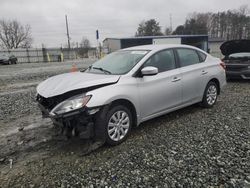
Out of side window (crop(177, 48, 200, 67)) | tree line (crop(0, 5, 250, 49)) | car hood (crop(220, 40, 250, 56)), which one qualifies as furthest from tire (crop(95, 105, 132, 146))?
tree line (crop(0, 5, 250, 49))

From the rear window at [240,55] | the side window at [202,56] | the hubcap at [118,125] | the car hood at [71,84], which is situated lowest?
the hubcap at [118,125]

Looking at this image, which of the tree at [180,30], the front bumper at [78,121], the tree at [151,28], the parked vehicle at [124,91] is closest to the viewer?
the front bumper at [78,121]

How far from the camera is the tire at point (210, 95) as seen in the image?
570cm

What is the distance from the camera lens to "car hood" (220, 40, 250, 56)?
9.67m

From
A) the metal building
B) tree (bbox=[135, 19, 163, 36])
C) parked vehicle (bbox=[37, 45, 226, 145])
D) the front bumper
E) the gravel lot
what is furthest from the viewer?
A: tree (bbox=[135, 19, 163, 36])

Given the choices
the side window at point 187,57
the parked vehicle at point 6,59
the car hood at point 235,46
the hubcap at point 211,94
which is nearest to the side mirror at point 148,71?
the side window at point 187,57

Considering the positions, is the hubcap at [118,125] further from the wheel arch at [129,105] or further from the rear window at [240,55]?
the rear window at [240,55]

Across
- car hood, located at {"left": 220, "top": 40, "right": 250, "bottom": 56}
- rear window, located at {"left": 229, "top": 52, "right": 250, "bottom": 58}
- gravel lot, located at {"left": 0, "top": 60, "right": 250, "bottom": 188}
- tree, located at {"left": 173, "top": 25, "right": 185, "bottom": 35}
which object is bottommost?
gravel lot, located at {"left": 0, "top": 60, "right": 250, "bottom": 188}

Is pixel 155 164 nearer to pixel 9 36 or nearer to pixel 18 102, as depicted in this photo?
pixel 18 102

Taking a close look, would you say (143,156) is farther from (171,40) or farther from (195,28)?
(195,28)

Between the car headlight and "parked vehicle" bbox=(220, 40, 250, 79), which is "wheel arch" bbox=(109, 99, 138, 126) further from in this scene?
"parked vehicle" bbox=(220, 40, 250, 79)

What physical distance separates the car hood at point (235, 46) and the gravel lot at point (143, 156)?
5.37 m

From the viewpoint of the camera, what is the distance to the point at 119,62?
15.5ft

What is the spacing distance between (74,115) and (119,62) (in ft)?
5.56
